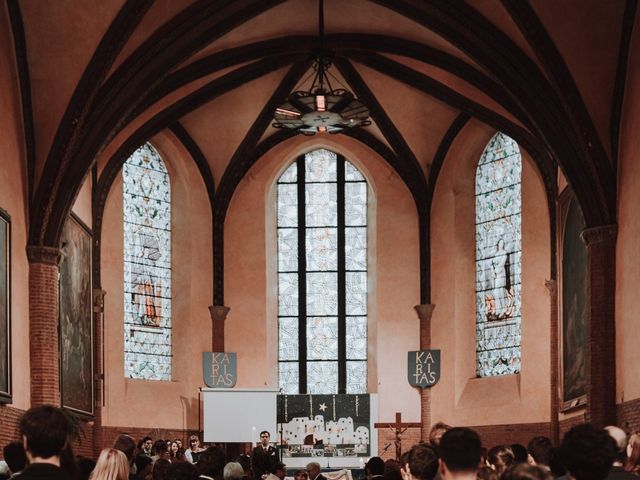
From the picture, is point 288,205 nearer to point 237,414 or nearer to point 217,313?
point 217,313

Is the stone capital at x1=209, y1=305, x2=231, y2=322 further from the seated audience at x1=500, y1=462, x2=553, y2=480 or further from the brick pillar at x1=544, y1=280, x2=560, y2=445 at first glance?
the seated audience at x1=500, y1=462, x2=553, y2=480

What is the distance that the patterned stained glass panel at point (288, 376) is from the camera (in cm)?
2800

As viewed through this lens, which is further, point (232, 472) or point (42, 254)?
point (42, 254)

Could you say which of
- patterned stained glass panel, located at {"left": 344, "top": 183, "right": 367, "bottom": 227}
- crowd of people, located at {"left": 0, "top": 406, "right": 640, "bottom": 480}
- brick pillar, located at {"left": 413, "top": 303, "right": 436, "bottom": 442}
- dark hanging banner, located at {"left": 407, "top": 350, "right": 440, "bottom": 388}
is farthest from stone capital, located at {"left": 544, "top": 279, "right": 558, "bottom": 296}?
crowd of people, located at {"left": 0, "top": 406, "right": 640, "bottom": 480}

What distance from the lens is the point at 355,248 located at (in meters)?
28.7

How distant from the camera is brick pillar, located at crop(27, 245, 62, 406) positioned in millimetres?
20453

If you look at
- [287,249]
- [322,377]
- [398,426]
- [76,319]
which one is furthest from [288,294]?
[76,319]

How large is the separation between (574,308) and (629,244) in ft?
11.2

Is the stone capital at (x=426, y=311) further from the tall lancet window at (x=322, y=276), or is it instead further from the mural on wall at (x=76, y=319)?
the mural on wall at (x=76, y=319)

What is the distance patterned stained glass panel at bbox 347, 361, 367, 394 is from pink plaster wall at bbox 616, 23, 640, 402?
9146 mm

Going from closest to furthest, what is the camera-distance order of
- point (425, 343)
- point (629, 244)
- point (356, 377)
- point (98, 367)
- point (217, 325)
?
point (629, 244) → point (98, 367) → point (425, 343) → point (217, 325) → point (356, 377)

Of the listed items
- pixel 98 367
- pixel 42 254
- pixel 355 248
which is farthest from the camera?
pixel 355 248

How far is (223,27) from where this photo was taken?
2166cm

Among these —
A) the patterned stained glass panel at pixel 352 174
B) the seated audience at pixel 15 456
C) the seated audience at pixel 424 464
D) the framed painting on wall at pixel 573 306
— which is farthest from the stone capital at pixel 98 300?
Result: the seated audience at pixel 424 464
